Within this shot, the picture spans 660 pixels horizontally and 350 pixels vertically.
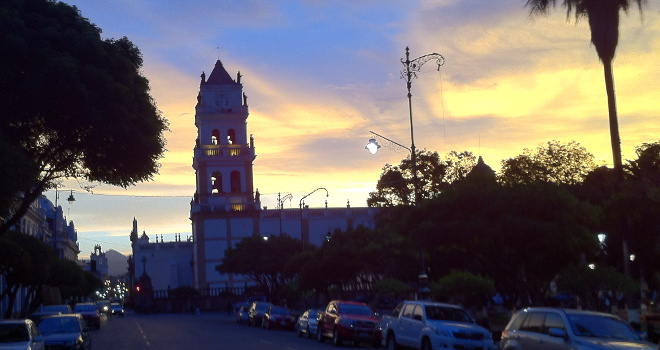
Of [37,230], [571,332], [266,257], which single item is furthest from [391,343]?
[37,230]

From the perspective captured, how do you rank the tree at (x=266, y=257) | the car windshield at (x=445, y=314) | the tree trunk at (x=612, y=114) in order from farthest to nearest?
the tree at (x=266, y=257)
the tree trunk at (x=612, y=114)
the car windshield at (x=445, y=314)

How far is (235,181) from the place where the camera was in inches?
3639

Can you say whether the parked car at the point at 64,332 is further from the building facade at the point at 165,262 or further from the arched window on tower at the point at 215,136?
the building facade at the point at 165,262

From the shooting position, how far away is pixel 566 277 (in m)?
27.3

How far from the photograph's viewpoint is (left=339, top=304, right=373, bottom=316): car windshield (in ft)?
101

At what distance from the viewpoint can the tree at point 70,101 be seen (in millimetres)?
21312

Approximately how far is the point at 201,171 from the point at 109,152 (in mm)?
66252

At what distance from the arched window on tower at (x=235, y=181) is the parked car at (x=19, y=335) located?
72877mm

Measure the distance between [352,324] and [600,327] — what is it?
15101 millimetres

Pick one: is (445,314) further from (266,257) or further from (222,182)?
(222,182)

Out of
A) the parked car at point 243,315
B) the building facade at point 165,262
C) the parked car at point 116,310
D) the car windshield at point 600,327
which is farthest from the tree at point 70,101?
the building facade at point 165,262

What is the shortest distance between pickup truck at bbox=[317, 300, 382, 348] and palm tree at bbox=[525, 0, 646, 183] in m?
10.3

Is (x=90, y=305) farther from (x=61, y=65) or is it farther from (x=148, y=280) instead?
(x=148, y=280)

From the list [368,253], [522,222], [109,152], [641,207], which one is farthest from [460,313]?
[368,253]
